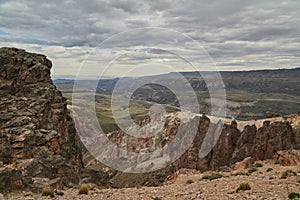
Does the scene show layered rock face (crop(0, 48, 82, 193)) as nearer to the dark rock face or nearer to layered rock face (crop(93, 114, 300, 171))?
layered rock face (crop(93, 114, 300, 171))

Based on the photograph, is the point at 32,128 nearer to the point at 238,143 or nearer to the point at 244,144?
the point at 244,144

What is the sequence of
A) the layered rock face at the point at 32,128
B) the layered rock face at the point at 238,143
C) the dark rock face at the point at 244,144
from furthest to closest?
1. the layered rock face at the point at 238,143
2. the dark rock face at the point at 244,144
3. the layered rock face at the point at 32,128

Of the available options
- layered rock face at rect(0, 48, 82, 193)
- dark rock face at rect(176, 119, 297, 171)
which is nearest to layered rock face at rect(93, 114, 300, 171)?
dark rock face at rect(176, 119, 297, 171)

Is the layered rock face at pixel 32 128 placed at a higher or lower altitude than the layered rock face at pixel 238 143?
higher

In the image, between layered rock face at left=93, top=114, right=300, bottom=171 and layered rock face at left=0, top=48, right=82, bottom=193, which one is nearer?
layered rock face at left=0, top=48, right=82, bottom=193

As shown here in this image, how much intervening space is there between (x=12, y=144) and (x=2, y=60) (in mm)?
16346

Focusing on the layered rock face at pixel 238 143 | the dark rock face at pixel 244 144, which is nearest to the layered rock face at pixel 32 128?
the layered rock face at pixel 238 143

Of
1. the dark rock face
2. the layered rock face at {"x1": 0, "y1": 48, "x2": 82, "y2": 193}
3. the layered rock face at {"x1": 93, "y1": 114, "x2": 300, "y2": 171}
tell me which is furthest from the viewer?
the layered rock face at {"x1": 93, "y1": 114, "x2": 300, "y2": 171}

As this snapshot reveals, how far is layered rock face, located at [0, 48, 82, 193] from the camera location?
30.9m

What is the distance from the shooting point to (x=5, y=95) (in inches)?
1665

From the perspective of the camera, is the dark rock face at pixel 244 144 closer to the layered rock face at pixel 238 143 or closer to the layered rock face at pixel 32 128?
the layered rock face at pixel 238 143

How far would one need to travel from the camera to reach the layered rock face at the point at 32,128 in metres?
30.9

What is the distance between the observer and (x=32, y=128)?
37.0 m

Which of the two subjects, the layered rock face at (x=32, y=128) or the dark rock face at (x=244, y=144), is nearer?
the layered rock face at (x=32, y=128)
